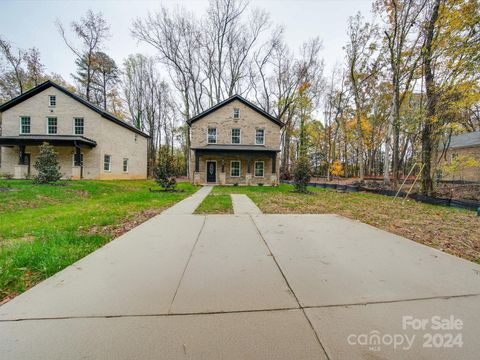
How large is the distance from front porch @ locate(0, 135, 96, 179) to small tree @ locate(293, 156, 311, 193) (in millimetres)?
16846

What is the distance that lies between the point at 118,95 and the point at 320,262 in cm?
3292

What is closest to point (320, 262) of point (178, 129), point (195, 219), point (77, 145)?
point (195, 219)

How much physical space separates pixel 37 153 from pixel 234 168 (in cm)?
1702

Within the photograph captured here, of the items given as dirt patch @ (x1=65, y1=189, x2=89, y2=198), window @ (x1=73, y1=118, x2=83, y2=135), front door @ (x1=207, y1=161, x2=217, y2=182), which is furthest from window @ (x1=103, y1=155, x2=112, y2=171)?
front door @ (x1=207, y1=161, x2=217, y2=182)

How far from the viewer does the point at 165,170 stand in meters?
11.8

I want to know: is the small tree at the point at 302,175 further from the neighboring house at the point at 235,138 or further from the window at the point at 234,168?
the window at the point at 234,168

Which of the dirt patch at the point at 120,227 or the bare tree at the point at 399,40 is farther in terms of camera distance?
the bare tree at the point at 399,40

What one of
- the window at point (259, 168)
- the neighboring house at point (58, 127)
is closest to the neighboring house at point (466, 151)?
the window at point (259, 168)

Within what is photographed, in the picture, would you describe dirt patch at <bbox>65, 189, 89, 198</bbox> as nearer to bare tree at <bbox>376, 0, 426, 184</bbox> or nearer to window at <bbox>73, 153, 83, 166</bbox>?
window at <bbox>73, 153, 83, 166</bbox>

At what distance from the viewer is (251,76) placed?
25203mm

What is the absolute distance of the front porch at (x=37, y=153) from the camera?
15250 millimetres

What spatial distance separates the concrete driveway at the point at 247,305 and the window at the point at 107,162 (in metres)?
17.6

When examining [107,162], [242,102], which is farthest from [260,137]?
[107,162]

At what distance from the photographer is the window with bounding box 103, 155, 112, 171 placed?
57.1 ft
